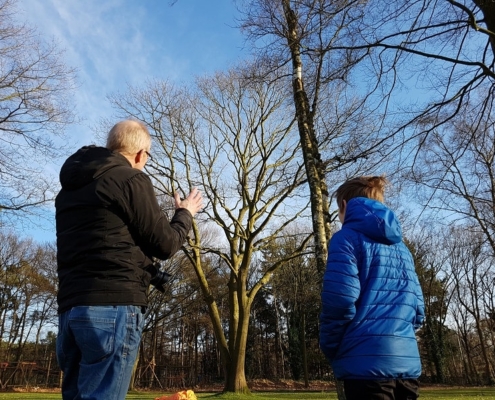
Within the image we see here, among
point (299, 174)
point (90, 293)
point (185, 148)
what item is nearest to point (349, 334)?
point (90, 293)

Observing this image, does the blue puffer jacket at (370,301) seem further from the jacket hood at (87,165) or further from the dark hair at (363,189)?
the jacket hood at (87,165)

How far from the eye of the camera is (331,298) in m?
2.12

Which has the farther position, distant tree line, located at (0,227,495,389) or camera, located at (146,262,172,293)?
distant tree line, located at (0,227,495,389)

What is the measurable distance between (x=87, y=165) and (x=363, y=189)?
157 cm

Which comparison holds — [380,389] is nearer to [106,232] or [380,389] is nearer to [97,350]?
[97,350]

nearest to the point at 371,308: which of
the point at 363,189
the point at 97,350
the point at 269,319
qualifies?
the point at 363,189

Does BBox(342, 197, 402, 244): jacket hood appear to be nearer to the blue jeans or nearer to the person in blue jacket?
the person in blue jacket

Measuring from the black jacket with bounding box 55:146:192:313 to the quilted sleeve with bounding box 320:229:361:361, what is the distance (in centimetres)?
81

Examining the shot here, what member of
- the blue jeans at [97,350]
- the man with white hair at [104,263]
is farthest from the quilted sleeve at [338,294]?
the blue jeans at [97,350]

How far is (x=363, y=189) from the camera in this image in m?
2.57

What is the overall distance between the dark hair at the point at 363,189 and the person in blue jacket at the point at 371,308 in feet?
0.52

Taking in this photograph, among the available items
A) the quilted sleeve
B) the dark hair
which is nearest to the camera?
the quilted sleeve

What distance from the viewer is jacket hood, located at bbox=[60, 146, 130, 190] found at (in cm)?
200

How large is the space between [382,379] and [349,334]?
0.82ft
